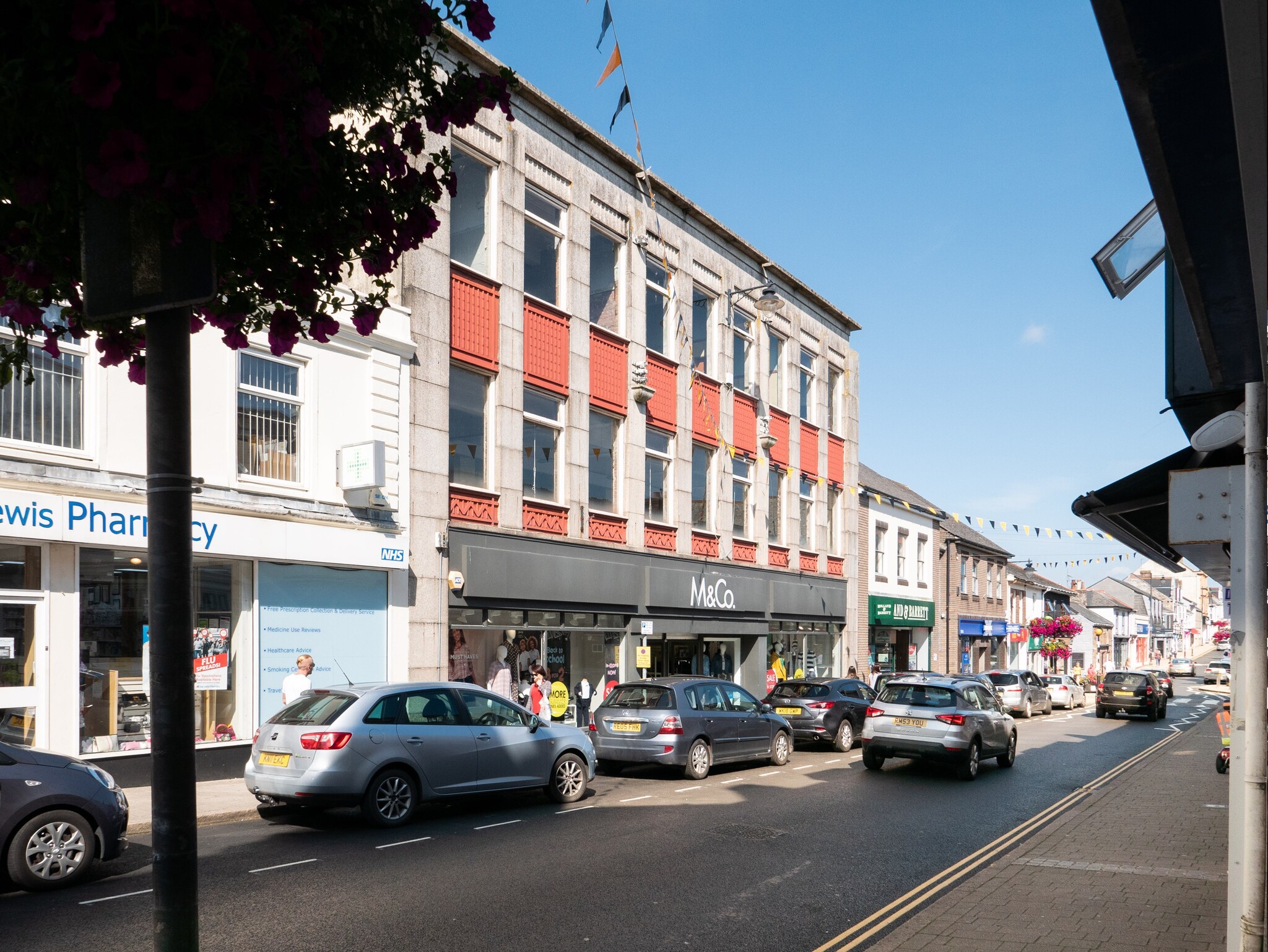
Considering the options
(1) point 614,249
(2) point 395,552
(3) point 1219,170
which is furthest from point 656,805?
(1) point 614,249

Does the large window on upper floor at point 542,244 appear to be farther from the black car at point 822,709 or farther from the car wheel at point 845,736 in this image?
the car wheel at point 845,736

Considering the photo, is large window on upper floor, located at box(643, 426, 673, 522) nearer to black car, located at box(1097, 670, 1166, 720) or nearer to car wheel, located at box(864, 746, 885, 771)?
car wheel, located at box(864, 746, 885, 771)

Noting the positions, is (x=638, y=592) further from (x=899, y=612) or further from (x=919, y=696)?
(x=899, y=612)

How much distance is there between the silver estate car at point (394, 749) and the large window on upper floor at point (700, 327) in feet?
50.4

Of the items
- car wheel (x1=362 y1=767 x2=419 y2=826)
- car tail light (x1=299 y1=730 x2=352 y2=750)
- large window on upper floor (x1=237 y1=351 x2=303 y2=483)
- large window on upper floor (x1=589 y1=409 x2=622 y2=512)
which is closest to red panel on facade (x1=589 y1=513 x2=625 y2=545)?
large window on upper floor (x1=589 y1=409 x2=622 y2=512)

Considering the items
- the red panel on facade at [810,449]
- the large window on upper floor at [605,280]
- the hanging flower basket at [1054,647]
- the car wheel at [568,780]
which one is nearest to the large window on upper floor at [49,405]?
the car wheel at [568,780]

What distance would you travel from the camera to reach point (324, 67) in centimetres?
311

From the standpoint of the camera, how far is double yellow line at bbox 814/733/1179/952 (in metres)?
7.59

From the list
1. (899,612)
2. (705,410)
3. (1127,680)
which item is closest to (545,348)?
(705,410)

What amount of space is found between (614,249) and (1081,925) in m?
19.2

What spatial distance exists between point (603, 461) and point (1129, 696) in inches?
824

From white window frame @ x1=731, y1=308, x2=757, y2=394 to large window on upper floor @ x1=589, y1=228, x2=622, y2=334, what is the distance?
17.2 ft

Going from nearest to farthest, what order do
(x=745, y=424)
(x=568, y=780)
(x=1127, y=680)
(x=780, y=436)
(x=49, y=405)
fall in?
(x=49, y=405) → (x=568, y=780) → (x=745, y=424) → (x=780, y=436) → (x=1127, y=680)

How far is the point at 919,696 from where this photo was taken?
18531mm
